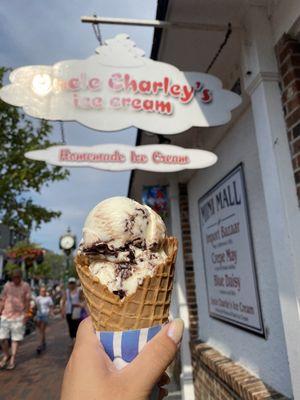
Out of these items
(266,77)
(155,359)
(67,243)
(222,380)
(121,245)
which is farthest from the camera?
(67,243)

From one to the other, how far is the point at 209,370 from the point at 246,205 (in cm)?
212

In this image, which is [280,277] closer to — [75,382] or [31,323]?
[75,382]

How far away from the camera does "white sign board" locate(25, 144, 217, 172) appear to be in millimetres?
2402

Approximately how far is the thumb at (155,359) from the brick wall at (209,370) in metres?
1.69

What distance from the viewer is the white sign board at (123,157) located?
7.88 feet

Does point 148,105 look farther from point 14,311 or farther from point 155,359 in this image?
point 14,311

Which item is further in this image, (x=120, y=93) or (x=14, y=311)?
(x=14, y=311)

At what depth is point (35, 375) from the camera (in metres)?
6.40

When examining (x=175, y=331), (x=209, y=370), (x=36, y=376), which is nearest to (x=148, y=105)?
(x=175, y=331)

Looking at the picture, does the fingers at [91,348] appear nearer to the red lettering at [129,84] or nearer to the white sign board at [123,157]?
the white sign board at [123,157]

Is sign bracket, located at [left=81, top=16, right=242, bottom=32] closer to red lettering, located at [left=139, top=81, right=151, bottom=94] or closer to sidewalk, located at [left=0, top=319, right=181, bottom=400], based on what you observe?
red lettering, located at [left=139, top=81, right=151, bottom=94]

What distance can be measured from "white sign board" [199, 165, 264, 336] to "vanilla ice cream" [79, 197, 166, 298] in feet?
5.83

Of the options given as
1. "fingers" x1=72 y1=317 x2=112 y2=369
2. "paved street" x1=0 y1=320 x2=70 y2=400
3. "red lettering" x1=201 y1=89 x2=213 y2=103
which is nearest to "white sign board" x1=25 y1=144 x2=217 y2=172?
"red lettering" x1=201 y1=89 x2=213 y2=103

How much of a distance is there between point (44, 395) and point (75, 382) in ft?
16.7
